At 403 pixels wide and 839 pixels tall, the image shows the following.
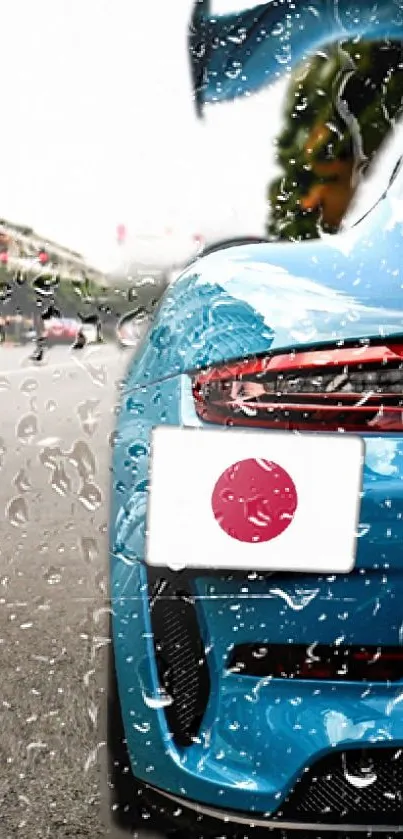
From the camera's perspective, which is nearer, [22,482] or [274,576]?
[274,576]

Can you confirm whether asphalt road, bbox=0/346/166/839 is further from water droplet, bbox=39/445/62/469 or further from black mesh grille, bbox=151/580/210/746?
black mesh grille, bbox=151/580/210/746

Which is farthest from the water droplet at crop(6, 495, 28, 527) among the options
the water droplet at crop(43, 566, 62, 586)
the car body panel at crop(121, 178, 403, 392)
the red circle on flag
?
the red circle on flag

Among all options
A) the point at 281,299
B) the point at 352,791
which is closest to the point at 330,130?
the point at 281,299

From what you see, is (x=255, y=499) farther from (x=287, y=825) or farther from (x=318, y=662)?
(x=287, y=825)

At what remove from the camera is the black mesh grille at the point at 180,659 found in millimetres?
1738

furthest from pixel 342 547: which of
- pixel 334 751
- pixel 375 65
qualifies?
pixel 375 65

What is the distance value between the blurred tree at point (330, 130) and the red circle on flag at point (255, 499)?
34cm

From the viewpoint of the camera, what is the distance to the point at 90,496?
188 centimetres

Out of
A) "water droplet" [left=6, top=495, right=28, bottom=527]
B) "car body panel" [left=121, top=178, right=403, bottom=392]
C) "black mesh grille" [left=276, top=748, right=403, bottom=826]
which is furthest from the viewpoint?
"water droplet" [left=6, top=495, right=28, bottom=527]

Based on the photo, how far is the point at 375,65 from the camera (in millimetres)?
1756

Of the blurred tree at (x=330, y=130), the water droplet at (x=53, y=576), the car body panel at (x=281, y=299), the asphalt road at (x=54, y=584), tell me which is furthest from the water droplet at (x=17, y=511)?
the blurred tree at (x=330, y=130)

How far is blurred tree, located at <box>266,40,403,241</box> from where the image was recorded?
174cm

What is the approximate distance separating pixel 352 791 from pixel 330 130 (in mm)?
923

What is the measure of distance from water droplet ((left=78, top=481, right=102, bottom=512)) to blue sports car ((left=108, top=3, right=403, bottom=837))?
0.08 meters
